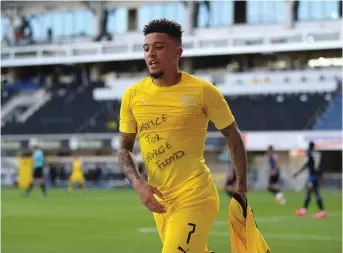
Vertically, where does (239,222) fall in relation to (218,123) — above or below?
below

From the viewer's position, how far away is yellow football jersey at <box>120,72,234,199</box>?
6527 mm

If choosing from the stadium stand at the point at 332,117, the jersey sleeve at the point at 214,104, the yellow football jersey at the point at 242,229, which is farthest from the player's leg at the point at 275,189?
the jersey sleeve at the point at 214,104

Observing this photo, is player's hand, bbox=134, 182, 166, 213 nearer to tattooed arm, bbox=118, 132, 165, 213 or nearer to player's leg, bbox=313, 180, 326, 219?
tattooed arm, bbox=118, 132, 165, 213

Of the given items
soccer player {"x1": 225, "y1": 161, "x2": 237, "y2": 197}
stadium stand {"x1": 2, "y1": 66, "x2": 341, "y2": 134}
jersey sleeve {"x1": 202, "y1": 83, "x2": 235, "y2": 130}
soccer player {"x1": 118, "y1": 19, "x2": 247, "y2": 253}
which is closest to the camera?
soccer player {"x1": 118, "y1": 19, "x2": 247, "y2": 253}

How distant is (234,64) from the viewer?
217 ft

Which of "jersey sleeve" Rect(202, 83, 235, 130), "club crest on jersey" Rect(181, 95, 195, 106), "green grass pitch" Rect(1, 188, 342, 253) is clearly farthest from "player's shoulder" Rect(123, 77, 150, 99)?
"green grass pitch" Rect(1, 188, 342, 253)

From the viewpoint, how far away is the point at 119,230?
696 inches

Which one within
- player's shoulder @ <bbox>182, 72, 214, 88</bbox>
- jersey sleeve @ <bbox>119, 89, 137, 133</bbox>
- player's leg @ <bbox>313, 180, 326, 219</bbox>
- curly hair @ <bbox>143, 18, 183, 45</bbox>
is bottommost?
player's leg @ <bbox>313, 180, 326, 219</bbox>

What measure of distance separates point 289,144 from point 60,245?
36.8 m

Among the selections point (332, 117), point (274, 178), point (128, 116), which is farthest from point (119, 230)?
point (332, 117)

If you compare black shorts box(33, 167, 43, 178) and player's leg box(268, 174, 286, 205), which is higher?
player's leg box(268, 174, 286, 205)

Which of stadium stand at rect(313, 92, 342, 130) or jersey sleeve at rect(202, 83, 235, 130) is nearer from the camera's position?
jersey sleeve at rect(202, 83, 235, 130)

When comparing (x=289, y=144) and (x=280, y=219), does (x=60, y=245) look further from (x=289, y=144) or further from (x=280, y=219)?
(x=289, y=144)

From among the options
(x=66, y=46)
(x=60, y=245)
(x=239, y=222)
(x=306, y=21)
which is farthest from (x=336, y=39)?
(x=239, y=222)
